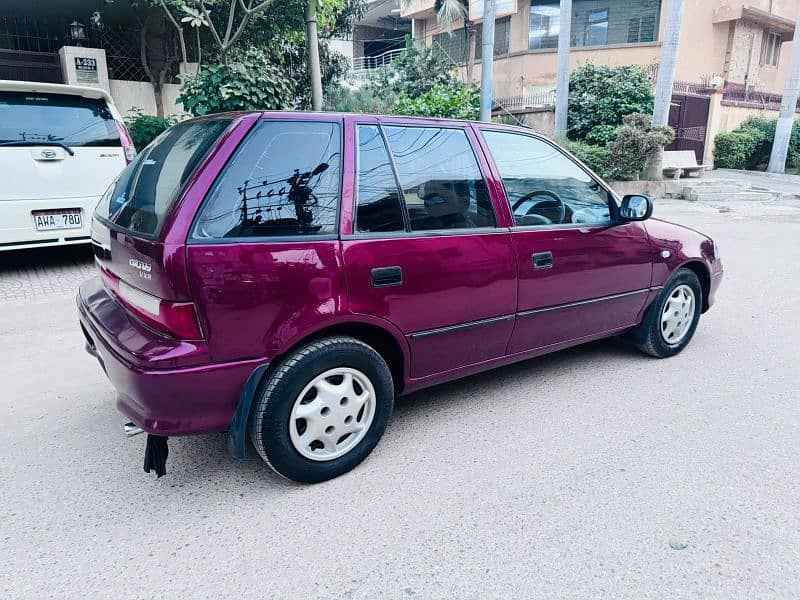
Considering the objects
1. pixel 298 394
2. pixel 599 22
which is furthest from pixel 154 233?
pixel 599 22

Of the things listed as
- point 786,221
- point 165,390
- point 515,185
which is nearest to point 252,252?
point 165,390

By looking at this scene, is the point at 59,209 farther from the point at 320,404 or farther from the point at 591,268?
the point at 591,268

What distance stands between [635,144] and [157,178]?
45.2ft

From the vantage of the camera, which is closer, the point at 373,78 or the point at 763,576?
the point at 763,576

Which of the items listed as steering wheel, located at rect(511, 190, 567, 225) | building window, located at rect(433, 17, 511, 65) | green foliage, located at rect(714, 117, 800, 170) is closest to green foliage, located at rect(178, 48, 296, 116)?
steering wheel, located at rect(511, 190, 567, 225)

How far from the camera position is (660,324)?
4.32 m

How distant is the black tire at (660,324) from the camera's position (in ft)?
14.0

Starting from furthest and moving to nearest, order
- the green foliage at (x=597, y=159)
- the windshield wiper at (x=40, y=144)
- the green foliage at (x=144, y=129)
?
the green foliage at (x=597, y=159), the green foliage at (x=144, y=129), the windshield wiper at (x=40, y=144)

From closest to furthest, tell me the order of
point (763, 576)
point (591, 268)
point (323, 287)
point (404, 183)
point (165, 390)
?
point (763, 576), point (165, 390), point (323, 287), point (404, 183), point (591, 268)

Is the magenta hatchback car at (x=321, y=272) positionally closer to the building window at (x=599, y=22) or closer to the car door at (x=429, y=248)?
the car door at (x=429, y=248)

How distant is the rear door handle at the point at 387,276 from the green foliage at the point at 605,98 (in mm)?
15702

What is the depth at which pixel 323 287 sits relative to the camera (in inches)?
106

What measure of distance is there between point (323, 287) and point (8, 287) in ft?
16.5

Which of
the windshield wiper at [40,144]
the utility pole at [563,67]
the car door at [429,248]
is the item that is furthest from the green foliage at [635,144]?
the car door at [429,248]
